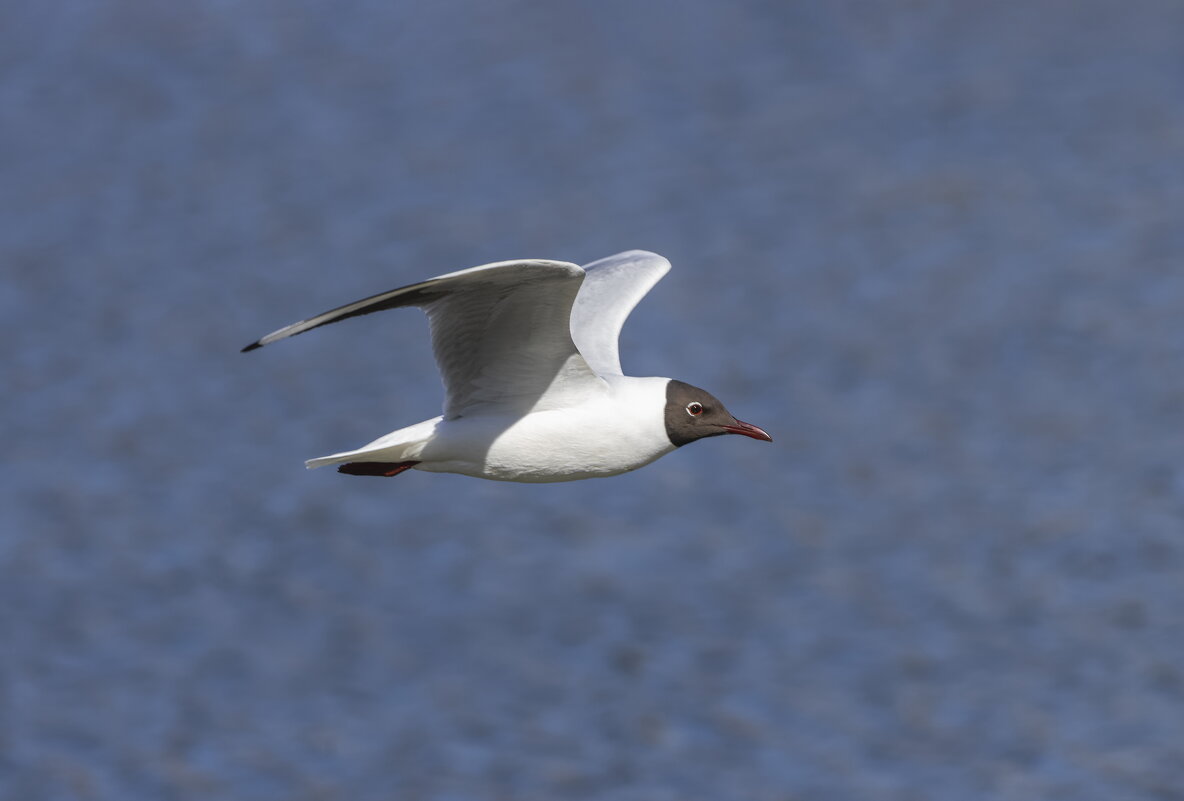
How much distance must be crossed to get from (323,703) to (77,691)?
3.00 metres

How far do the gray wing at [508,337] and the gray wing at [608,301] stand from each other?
0.83 metres

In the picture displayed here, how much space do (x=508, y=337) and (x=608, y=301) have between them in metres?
2.14

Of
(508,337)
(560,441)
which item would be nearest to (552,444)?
(560,441)

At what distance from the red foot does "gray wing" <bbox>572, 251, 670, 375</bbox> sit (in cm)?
135

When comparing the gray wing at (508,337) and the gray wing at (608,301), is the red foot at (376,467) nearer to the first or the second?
the gray wing at (508,337)

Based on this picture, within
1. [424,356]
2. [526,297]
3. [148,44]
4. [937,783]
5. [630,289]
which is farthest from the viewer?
[148,44]

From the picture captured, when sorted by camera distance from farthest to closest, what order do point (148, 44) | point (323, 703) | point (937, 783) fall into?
point (148, 44)
point (323, 703)
point (937, 783)

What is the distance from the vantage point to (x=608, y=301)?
12.3 m

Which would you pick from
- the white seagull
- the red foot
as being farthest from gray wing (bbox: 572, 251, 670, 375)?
the red foot

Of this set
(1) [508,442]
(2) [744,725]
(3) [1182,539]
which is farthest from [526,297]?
(3) [1182,539]

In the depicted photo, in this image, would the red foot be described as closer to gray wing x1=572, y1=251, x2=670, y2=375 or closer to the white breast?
the white breast

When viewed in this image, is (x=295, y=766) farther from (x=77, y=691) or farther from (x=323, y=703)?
(x=77, y=691)

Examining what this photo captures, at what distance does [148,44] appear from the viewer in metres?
30.6

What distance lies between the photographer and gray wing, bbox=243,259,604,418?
9.67 meters
